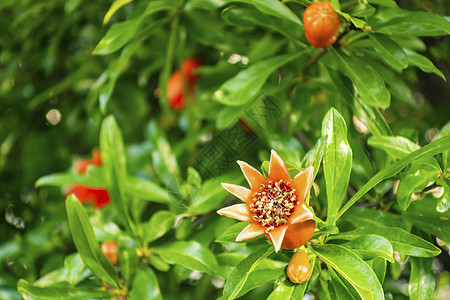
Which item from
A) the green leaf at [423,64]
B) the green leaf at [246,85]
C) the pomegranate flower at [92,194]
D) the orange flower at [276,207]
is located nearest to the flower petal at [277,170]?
the orange flower at [276,207]

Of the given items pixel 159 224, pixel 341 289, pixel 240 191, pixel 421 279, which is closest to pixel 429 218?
pixel 421 279

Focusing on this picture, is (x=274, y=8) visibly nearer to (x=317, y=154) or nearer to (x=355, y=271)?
(x=317, y=154)

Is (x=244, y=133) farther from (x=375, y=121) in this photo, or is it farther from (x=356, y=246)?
(x=356, y=246)

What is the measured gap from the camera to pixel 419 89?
1557 mm

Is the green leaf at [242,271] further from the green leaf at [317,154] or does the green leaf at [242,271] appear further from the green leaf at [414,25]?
the green leaf at [414,25]

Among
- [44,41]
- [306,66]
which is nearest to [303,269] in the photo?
[306,66]

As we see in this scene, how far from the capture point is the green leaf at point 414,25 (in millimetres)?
621

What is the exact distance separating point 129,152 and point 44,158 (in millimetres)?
333

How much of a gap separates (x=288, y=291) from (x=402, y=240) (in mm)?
157

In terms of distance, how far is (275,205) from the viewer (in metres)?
0.53

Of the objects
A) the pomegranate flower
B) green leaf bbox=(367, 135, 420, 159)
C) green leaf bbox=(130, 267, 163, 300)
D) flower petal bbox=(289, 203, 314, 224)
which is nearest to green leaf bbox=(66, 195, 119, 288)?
green leaf bbox=(130, 267, 163, 300)

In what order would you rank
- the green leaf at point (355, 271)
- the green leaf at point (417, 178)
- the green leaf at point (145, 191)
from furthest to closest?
the green leaf at point (145, 191) → the green leaf at point (417, 178) → the green leaf at point (355, 271)

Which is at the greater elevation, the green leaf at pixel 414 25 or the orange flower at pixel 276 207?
the green leaf at pixel 414 25

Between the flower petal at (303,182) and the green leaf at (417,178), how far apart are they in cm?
16
